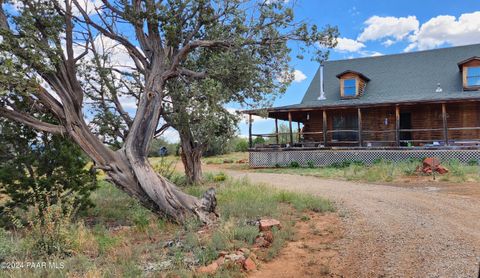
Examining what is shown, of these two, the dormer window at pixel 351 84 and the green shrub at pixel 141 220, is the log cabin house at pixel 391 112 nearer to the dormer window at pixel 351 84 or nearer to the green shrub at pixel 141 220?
the dormer window at pixel 351 84

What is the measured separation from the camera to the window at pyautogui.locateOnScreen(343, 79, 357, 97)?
22.5 meters

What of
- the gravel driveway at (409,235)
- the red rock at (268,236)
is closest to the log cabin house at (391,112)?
the gravel driveway at (409,235)

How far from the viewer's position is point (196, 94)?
912cm

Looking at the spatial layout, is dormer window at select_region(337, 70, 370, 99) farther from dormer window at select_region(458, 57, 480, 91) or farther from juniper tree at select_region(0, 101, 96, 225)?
juniper tree at select_region(0, 101, 96, 225)

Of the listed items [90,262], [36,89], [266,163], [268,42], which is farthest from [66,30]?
[266,163]

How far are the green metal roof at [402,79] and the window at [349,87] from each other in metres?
0.42

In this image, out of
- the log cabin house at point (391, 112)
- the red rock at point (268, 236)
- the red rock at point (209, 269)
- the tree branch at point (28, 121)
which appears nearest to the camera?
the red rock at point (209, 269)

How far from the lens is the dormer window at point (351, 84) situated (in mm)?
22453

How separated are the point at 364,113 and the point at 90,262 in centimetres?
2036

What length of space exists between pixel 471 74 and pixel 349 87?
6.28 metres

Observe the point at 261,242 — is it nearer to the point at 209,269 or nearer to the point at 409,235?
the point at 209,269

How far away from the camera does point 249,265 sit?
201 inches

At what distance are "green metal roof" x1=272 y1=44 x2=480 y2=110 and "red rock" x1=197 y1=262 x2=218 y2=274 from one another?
676 inches

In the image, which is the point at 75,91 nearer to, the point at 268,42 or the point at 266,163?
the point at 268,42
